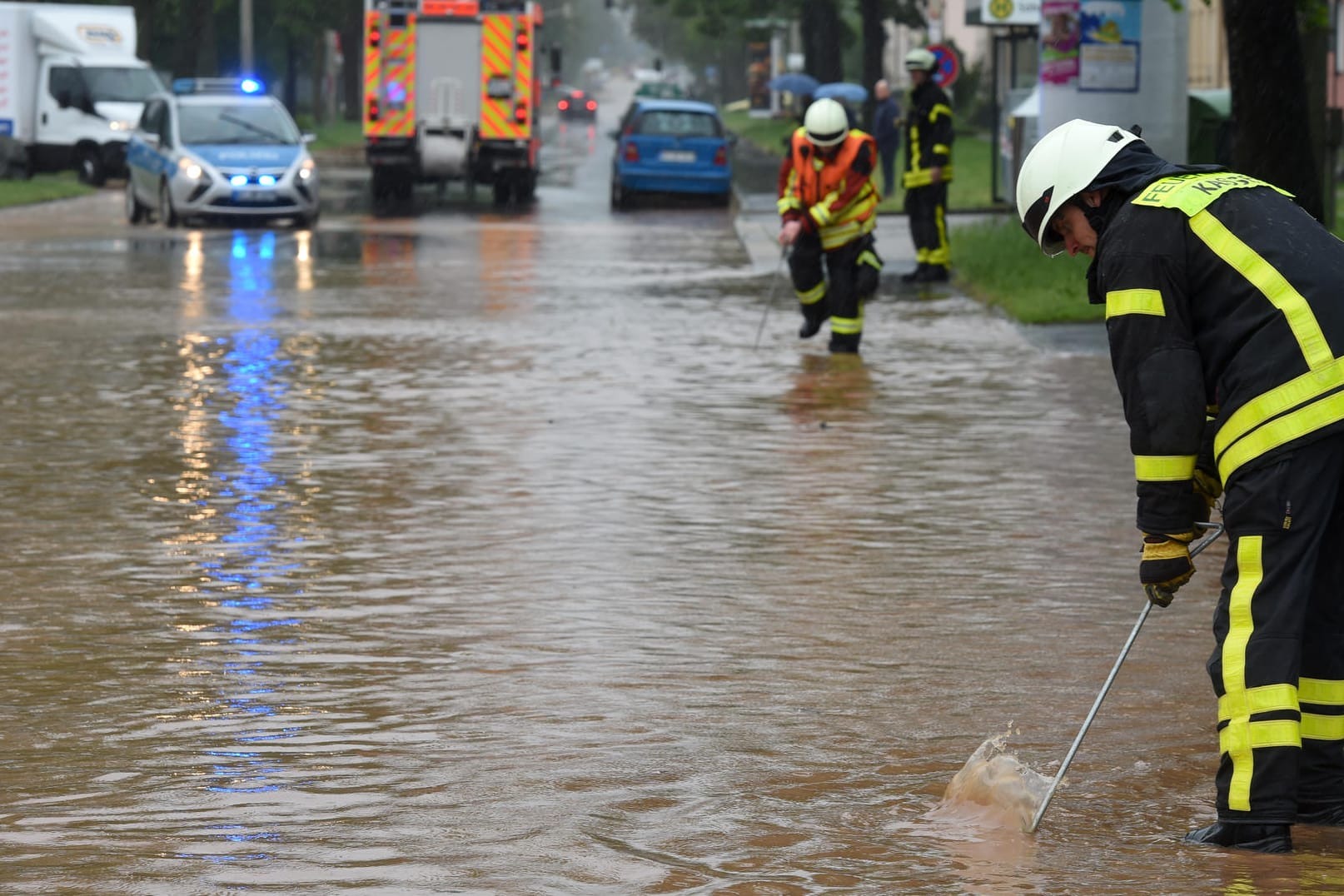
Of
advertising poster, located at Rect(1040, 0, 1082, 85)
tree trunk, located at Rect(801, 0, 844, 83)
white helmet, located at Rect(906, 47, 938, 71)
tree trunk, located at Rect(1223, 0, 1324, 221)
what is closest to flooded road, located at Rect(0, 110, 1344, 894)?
tree trunk, located at Rect(1223, 0, 1324, 221)

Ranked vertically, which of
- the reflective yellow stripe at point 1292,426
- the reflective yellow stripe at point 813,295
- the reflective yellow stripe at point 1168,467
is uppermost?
the reflective yellow stripe at point 1292,426

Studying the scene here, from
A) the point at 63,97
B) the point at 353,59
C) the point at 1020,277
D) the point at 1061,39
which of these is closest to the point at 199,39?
the point at 63,97

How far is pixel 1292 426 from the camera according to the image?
505 cm

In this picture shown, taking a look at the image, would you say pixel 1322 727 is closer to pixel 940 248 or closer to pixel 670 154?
pixel 940 248

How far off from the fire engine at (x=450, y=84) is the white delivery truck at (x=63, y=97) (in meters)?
8.35

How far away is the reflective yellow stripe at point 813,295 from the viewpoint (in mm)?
15883

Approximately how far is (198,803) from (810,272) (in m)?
10.6

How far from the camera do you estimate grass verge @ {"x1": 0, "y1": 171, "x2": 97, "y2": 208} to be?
35.4 metres

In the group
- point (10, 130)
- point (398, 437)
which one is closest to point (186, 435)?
point (398, 437)

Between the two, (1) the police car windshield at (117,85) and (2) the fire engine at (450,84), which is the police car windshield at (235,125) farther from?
(1) the police car windshield at (117,85)

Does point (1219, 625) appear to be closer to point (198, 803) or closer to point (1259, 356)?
point (1259, 356)

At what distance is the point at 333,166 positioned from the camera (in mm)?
50375

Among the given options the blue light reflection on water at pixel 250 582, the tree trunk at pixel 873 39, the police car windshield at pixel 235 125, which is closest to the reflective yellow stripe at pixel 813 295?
the blue light reflection on water at pixel 250 582

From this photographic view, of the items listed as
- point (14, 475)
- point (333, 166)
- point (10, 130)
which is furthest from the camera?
point (333, 166)
